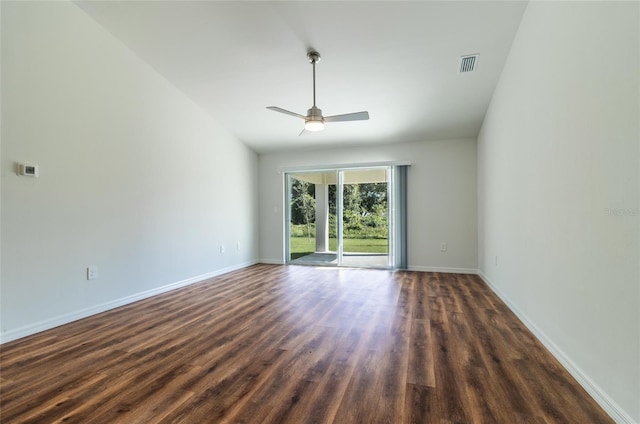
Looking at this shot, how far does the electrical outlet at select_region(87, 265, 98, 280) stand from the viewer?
2.95 m

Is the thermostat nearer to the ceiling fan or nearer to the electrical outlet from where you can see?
the electrical outlet

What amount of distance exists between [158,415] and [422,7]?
3.48 meters

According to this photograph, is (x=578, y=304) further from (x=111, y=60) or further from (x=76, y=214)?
(x=111, y=60)

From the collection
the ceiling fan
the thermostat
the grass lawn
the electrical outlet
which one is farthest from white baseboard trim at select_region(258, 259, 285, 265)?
the thermostat

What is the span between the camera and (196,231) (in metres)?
4.46

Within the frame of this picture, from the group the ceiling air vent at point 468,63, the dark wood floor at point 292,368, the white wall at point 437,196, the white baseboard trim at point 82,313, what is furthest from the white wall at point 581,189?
the white baseboard trim at point 82,313

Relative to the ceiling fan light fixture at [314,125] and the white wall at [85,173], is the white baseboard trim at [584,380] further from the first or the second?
the white wall at [85,173]

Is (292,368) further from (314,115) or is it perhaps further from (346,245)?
(346,245)

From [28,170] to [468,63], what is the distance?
4380 mm

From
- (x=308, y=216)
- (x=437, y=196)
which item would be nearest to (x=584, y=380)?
(x=437, y=196)

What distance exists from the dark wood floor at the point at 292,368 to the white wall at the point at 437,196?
193 cm

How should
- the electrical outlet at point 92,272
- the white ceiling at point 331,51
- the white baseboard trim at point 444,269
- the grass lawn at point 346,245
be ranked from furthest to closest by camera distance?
the grass lawn at point 346,245, the white baseboard trim at point 444,269, the electrical outlet at point 92,272, the white ceiling at point 331,51

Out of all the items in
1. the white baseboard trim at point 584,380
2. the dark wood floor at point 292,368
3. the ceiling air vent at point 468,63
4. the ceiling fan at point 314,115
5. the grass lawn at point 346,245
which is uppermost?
the ceiling air vent at point 468,63

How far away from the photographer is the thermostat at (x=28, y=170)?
2.44 meters
